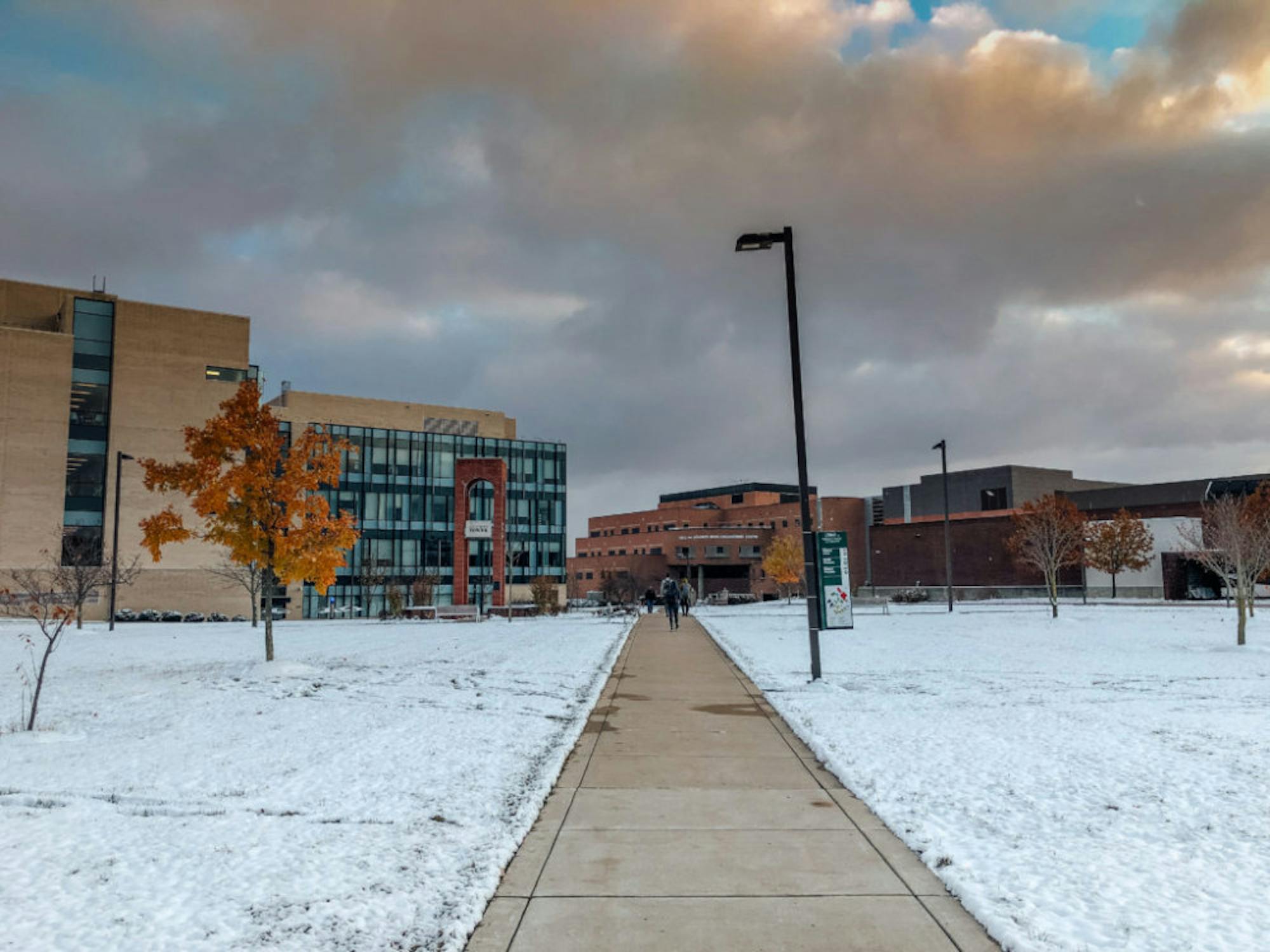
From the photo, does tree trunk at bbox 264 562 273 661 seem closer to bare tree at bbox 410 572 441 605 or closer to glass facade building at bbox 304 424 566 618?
bare tree at bbox 410 572 441 605

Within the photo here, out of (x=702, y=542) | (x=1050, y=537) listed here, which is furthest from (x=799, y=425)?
(x=702, y=542)

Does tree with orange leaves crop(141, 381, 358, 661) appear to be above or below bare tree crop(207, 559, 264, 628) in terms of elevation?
above

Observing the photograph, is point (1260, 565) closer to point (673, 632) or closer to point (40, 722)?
point (673, 632)

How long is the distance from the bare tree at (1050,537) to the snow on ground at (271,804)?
96.2ft

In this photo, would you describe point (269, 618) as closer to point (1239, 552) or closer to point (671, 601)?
point (671, 601)

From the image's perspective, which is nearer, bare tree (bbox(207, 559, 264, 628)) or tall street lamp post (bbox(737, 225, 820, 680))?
tall street lamp post (bbox(737, 225, 820, 680))

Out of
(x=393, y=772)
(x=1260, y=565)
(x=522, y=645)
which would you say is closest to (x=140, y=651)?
(x=522, y=645)

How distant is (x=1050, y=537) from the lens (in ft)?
140

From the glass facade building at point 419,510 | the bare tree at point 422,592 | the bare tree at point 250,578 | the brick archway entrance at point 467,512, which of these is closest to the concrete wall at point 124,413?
the bare tree at point 250,578

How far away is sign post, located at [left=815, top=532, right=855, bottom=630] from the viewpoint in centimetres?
1819

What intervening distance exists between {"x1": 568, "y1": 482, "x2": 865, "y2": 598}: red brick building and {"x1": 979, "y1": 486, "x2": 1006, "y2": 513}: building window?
1387 centimetres

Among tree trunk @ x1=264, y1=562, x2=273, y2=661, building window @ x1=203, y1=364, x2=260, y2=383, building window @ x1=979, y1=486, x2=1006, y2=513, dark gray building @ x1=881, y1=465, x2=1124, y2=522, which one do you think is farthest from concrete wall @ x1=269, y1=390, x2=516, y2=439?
tree trunk @ x1=264, y1=562, x2=273, y2=661

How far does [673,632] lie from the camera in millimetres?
30453

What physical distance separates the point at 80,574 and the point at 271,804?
70.5ft
